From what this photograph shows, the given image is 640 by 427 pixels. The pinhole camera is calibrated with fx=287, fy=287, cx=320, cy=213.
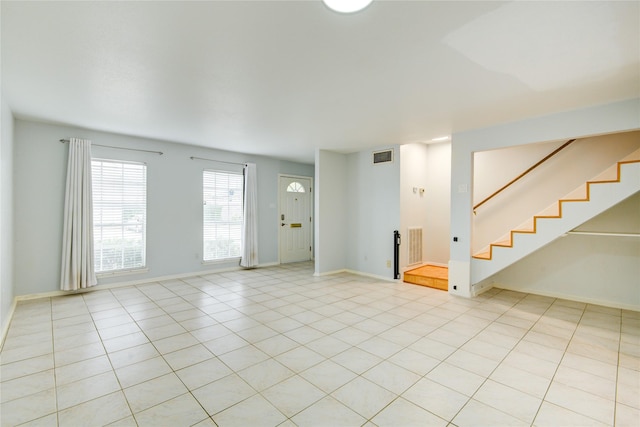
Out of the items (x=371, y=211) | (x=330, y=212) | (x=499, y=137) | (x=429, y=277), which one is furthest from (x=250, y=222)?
(x=499, y=137)

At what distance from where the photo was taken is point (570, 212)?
3748 mm

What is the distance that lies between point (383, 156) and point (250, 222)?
327cm

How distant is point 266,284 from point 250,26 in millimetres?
4266

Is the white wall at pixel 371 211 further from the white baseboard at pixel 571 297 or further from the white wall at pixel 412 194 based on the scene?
the white baseboard at pixel 571 297

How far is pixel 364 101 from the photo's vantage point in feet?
10.9

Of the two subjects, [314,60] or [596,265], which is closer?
[314,60]

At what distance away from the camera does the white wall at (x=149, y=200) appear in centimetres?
422

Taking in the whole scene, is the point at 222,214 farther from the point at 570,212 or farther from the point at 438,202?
the point at 570,212

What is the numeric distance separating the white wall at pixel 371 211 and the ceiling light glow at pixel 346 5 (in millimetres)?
4051

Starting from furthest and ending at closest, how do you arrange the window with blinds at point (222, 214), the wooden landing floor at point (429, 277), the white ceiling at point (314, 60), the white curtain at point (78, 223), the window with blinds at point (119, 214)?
the window with blinds at point (222, 214) < the wooden landing floor at point (429, 277) < the window with blinds at point (119, 214) < the white curtain at point (78, 223) < the white ceiling at point (314, 60)

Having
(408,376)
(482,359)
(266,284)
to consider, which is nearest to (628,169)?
(482,359)

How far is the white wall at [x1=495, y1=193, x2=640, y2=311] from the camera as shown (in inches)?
156

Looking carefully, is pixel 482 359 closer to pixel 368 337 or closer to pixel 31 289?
pixel 368 337

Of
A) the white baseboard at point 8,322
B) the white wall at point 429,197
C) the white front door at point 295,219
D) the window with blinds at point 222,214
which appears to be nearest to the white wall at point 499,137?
the white wall at point 429,197
